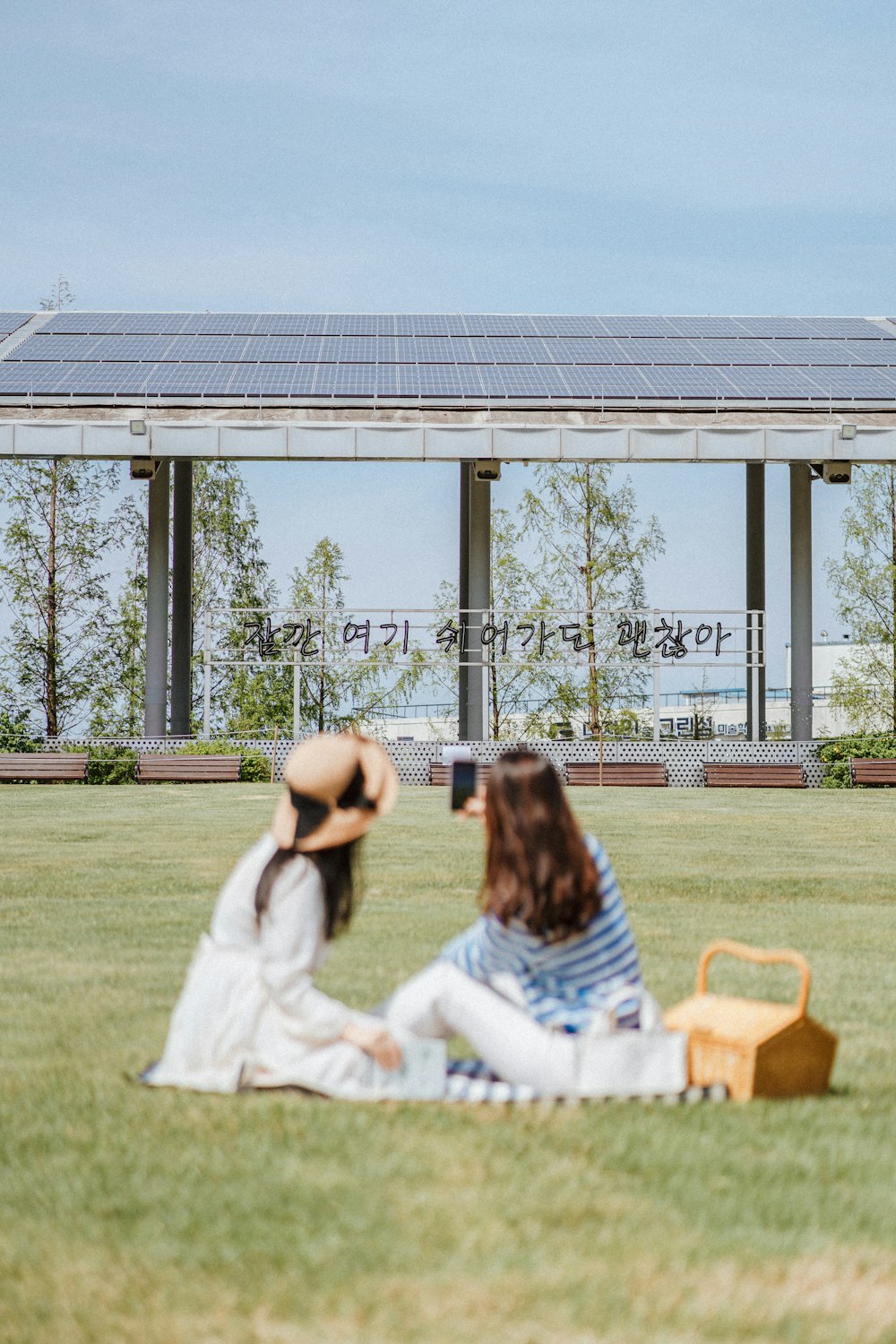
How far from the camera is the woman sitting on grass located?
4652 mm

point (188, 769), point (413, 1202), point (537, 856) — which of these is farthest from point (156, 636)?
point (413, 1202)

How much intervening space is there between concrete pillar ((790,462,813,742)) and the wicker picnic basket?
73.9ft

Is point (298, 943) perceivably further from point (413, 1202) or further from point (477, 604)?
point (477, 604)

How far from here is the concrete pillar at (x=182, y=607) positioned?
1147 inches

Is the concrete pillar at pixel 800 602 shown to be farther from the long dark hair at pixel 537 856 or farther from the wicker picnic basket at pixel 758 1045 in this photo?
the long dark hair at pixel 537 856

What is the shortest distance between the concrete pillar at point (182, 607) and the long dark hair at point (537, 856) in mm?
24375

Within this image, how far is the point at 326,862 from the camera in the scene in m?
4.67

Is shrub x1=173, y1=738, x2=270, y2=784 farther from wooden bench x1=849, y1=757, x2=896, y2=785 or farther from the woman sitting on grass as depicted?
the woman sitting on grass

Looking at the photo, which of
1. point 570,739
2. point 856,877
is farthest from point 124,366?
point 856,877

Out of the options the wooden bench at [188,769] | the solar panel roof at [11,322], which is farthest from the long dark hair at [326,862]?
the solar panel roof at [11,322]

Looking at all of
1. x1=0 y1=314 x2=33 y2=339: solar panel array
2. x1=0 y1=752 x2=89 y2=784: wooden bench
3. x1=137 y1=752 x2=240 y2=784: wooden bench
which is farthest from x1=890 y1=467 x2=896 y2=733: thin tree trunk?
x1=0 y1=314 x2=33 y2=339: solar panel array

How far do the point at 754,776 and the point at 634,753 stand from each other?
235cm

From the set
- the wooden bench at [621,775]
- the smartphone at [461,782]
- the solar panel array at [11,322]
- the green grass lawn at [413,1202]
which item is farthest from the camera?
the solar panel array at [11,322]

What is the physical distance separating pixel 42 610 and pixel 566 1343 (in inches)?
1348
